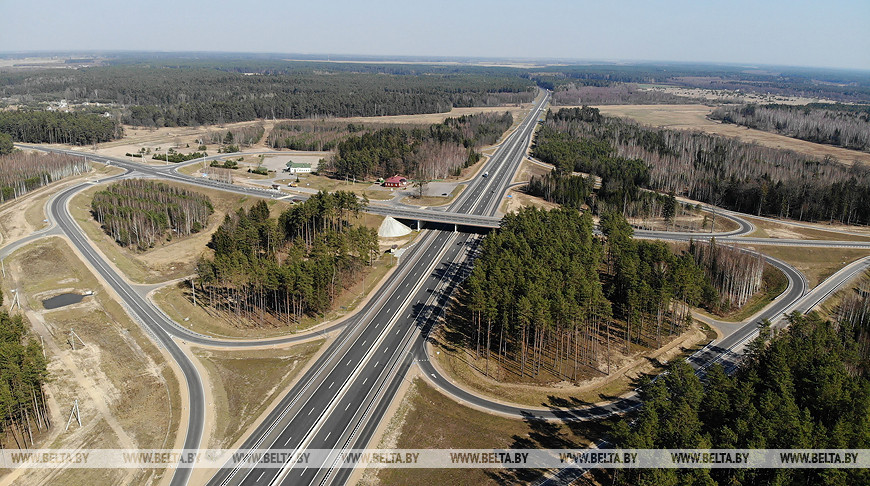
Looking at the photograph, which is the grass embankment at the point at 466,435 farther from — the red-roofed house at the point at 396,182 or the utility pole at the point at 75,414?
the red-roofed house at the point at 396,182

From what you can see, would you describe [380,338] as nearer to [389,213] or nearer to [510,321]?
[510,321]

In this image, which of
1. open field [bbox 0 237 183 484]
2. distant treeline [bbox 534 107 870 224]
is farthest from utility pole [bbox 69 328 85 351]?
distant treeline [bbox 534 107 870 224]

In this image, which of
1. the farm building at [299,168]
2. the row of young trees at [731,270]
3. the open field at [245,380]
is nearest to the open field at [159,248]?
the farm building at [299,168]

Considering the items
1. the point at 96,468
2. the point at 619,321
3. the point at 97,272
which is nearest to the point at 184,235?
the point at 97,272

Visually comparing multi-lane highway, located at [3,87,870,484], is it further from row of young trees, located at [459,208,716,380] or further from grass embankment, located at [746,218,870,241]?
row of young trees, located at [459,208,716,380]

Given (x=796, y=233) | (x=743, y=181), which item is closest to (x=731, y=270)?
(x=796, y=233)

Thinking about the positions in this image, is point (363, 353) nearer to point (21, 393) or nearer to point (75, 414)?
point (75, 414)
